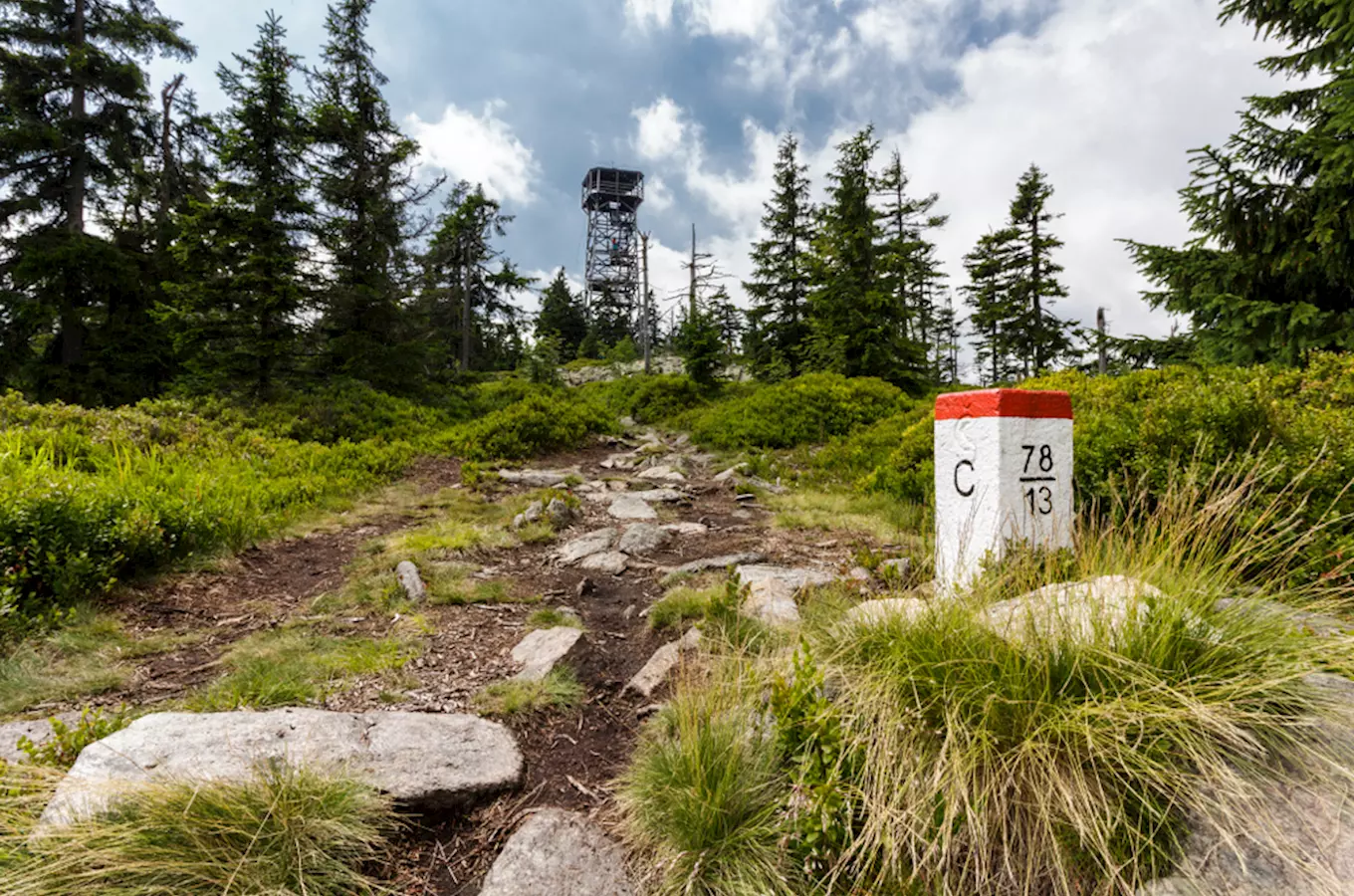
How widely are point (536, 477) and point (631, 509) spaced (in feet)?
9.44

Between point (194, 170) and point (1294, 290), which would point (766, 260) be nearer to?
point (1294, 290)

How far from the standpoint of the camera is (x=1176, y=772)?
159cm

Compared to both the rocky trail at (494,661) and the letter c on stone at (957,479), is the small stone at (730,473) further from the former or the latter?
the letter c on stone at (957,479)

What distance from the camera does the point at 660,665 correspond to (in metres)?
3.20

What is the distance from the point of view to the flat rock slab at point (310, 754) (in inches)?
73.4

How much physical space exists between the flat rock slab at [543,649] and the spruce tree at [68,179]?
16.0m

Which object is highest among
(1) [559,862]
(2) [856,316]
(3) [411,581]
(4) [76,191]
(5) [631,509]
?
(4) [76,191]

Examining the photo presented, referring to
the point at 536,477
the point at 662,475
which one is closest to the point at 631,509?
the point at 662,475

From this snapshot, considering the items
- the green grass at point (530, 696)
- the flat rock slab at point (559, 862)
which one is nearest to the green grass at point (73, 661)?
the green grass at point (530, 696)

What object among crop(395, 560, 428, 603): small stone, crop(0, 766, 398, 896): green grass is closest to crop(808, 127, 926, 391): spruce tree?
crop(395, 560, 428, 603): small stone

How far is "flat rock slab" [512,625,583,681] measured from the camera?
3209mm

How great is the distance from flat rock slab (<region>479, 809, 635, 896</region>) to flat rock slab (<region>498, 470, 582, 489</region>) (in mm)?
7024

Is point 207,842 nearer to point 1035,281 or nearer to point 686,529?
point 686,529

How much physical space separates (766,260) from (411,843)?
22025mm
